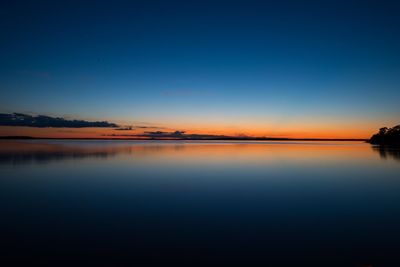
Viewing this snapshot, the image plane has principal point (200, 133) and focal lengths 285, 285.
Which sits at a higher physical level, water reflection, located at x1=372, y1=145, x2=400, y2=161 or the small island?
the small island

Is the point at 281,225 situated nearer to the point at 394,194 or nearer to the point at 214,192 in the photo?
the point at 214,192

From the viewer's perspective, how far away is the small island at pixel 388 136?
82531 millimetres

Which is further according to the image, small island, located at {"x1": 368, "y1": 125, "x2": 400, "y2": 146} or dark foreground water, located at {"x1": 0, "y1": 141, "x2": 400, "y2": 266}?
small island, located at {"x1": 368, "y1": 125, "x2": 400, "y2": 146}

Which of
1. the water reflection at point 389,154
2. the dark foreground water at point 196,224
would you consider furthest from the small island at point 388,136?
the dark foreground water at point 196,224

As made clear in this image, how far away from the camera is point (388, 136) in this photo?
287 ft

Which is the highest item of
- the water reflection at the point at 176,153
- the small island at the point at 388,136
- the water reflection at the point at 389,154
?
the small island at the point at 388,136

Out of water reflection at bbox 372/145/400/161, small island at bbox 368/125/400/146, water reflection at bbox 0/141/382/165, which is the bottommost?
water reflection at bbox 0/141/382/165

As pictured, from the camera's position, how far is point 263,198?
514 inches

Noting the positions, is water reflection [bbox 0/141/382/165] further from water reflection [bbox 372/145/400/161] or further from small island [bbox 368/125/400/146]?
small island [bbox 368/125/400/146]

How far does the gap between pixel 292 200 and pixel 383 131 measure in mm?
95917

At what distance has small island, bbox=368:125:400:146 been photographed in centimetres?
8253

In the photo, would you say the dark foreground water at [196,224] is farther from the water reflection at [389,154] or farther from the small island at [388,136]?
the small island at [388,136]

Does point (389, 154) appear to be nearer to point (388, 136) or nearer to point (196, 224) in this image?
point (196, 224)

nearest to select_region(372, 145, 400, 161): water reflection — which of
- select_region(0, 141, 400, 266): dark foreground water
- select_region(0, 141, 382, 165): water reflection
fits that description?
select_region(0, 141, 382, 165): water reflection
